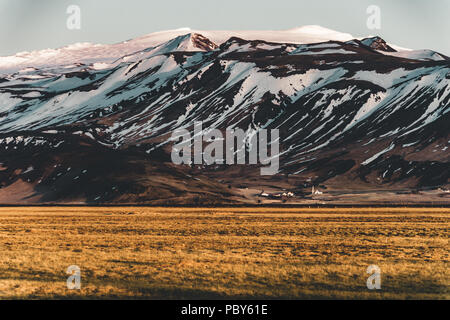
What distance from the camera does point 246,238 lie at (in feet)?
245

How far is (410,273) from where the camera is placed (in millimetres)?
42656
